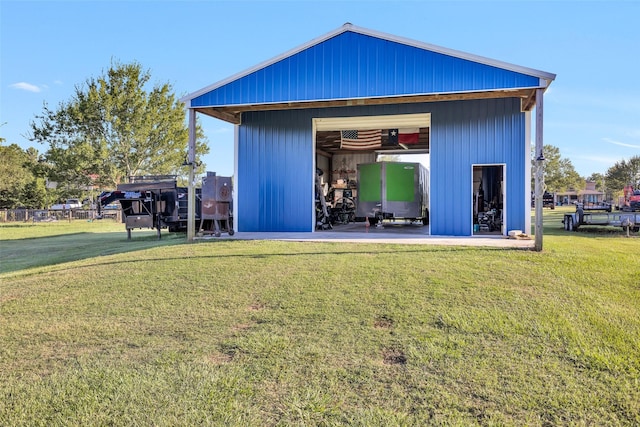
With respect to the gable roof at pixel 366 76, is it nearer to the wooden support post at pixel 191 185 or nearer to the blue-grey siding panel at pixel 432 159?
the blue-grey siding panel at pixel 432 159

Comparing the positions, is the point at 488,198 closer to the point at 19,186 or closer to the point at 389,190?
the point at 389,190

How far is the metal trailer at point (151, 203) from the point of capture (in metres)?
15.4

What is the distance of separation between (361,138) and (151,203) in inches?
330

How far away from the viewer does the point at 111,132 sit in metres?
36.8

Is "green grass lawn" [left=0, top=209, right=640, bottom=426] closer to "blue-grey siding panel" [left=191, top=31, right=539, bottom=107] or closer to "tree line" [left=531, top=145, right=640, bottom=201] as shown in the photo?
"blue-grey siding panel" [left=191, top=31, right=539, bottom=107]

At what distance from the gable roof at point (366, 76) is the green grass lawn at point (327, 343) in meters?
4.76

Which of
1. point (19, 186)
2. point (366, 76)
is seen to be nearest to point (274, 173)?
point (366, 76)

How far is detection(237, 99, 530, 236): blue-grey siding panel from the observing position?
13930 mm

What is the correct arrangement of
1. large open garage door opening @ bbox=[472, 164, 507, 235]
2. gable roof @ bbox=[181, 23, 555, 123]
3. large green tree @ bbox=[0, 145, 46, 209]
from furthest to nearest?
large green tree @ bbox=[0, 145, 46, 209] < large open garage door opening @ bbox=[472, 164, 507, 235] < gable roof @ bbox=[181, 23, 555, 123]

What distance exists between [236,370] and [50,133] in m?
39.0

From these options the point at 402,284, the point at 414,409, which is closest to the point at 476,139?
the point at 402,284

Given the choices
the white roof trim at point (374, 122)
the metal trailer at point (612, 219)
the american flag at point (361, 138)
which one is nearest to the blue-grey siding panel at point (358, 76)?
the white roof trim at point (374, 122)

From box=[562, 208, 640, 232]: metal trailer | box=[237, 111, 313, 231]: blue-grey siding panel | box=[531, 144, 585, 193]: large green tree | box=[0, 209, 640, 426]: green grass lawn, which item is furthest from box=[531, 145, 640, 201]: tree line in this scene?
box=[0, 209, 640, 426]: green grass lawn

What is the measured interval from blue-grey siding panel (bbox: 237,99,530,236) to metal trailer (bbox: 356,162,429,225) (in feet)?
14.0
